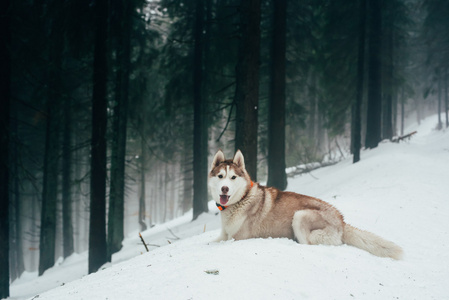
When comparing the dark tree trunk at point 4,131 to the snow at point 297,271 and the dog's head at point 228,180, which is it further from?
the dog's head at point 228,180

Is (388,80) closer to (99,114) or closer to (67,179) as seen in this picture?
(99,114)

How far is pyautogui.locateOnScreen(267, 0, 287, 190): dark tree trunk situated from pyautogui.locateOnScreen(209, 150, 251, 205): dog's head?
24.3 ft

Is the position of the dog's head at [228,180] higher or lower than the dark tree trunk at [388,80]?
lower

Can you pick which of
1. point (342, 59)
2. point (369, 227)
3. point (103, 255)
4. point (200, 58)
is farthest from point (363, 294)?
point (342, 59)

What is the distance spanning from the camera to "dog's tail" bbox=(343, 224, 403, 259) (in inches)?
194

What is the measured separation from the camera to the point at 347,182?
12492mm

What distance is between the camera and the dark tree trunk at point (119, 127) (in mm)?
12984

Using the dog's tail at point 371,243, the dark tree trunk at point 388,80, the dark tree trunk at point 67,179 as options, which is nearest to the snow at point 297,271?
the dog's tail at point 371,243

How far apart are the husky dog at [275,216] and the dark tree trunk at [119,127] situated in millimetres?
8507

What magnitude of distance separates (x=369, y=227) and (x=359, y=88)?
1097 centimetres

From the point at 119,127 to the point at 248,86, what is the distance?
8.45 meters

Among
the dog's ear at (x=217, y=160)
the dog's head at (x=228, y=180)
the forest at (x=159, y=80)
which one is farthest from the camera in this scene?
the forest at (x=159, y=80)

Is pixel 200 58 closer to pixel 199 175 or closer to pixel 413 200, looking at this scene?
pixel 199 175

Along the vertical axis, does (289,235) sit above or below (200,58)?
below
